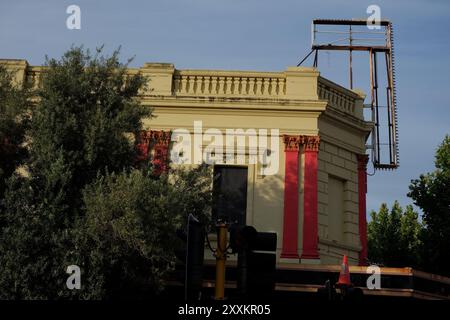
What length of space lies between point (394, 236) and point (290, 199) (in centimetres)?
1917

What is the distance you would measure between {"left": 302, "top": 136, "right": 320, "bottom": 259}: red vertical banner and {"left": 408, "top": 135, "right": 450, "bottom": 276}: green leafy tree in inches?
337

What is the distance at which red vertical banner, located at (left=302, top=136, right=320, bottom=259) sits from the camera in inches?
804

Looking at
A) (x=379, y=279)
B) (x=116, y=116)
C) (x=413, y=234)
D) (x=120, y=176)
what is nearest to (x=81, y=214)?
(x=120, y=176)

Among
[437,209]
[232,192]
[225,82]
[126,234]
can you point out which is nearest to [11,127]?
[126,234]

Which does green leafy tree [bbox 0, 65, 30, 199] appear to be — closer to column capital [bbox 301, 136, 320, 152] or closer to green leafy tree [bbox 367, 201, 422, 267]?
column capital [bbox 301, 136, 320, 152]

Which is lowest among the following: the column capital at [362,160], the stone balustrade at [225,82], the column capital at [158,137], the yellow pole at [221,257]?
the yellow pole at [221,257]

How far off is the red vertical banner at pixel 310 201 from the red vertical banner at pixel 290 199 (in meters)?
0.27

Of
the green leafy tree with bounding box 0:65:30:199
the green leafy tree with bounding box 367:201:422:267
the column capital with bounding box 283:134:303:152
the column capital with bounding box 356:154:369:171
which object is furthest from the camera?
the green leafy tree with bounding box 367:201:422:267

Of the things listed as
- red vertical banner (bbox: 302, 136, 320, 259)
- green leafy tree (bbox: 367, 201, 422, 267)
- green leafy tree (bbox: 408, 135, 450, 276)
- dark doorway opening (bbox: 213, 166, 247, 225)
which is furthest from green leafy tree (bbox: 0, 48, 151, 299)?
green leafy tree (bbox: 367, 201, 422, 267)

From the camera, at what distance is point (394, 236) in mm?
38250

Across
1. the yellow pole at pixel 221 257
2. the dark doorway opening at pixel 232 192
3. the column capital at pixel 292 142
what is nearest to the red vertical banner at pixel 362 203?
the column capital at pixel 292 142

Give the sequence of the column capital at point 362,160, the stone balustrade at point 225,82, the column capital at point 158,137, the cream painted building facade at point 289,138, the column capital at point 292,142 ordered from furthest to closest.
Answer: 1. the column capital at point 362,160
2. the stone balustrade at point 225,82
3. the column capital at point 158,137
4. the column capital at point 292,142
5. the cream painted building facade at point 289,138

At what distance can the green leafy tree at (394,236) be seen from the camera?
3422 cm

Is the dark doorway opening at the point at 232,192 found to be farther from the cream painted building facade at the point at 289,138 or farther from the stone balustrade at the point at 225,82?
the stone balustrade at the point at 225,82
